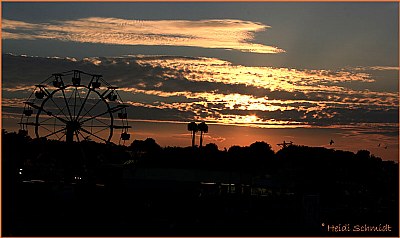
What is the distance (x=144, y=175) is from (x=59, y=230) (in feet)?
102

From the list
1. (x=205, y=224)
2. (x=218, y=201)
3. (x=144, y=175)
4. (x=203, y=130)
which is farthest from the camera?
(x=203, y=130)

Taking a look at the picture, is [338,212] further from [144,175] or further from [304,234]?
[144,175]

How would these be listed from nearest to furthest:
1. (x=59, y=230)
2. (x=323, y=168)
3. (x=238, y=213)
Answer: (x=59, y=230), (x=238, y=213), (x=323, y=168)

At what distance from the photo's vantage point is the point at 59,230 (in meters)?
30.7

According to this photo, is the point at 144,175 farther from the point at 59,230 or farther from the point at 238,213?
the point at 59,230

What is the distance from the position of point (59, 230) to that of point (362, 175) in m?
54.6

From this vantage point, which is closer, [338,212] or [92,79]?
[338,212]

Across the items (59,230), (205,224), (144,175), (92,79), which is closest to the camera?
(59,230)

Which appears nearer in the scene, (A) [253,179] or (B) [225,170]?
(A) [253,179]

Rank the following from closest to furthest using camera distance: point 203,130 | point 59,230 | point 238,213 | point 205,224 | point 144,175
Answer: point 59,230, point 205,224, point 238,213, point 144,175, point 203,130

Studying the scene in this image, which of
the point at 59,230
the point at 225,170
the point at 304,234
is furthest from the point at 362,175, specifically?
the point at 59,230

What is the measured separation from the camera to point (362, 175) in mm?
79438

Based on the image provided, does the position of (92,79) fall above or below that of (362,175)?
above

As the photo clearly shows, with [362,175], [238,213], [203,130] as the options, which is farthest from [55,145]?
[238,213]
